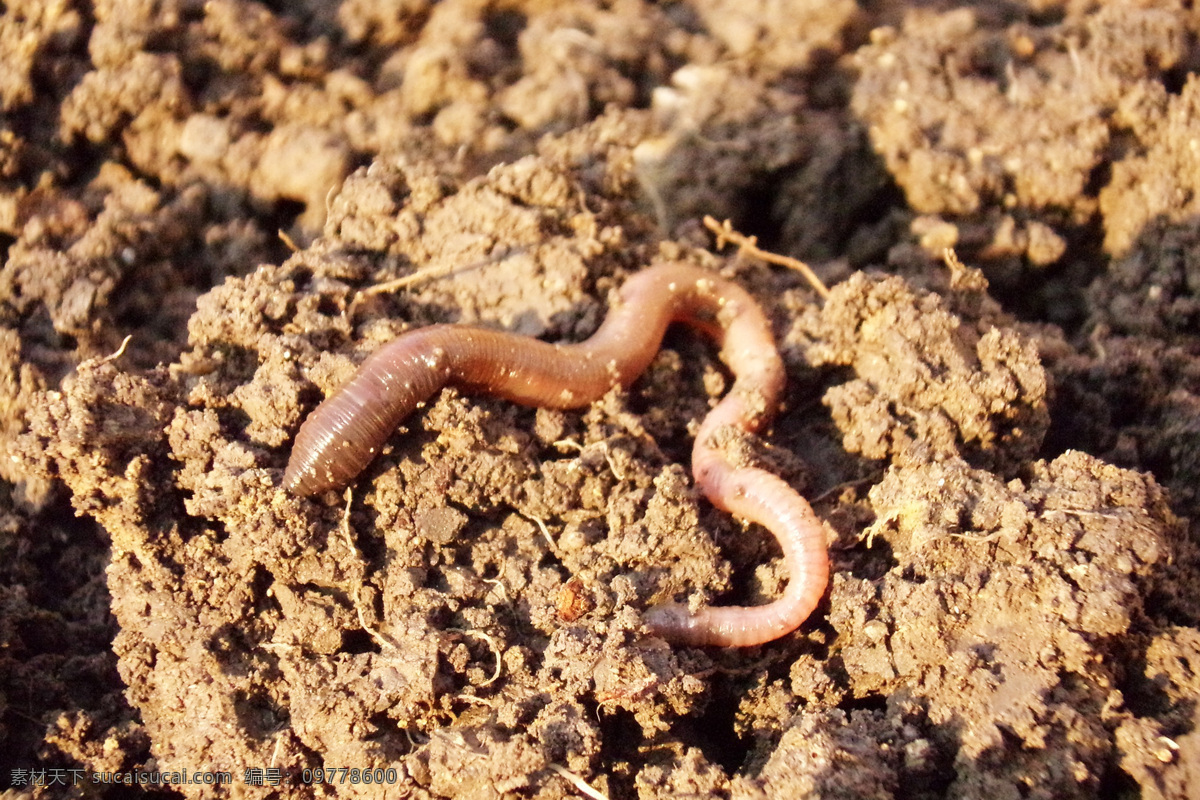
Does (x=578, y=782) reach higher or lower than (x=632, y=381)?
lower

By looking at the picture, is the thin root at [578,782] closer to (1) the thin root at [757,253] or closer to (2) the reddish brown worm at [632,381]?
(2) the reddish brown worm at [632,381]

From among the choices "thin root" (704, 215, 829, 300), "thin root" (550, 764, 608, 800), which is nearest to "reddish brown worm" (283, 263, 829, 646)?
"thin root" (704, 215, 829, 300)

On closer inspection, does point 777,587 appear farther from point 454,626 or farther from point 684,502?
point 454,626

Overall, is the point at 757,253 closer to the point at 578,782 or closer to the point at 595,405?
the point at 595,405

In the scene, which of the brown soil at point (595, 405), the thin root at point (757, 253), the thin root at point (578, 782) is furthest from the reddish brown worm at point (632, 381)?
the thin root at point (578, 782)

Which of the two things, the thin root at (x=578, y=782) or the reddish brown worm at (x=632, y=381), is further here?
the reddish brown worm at (x=632, y=381)

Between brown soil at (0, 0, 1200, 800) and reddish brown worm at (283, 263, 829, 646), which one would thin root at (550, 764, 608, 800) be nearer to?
brown soil at (0, 0, 1200, 800)

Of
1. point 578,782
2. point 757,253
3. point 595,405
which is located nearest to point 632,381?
point 595,405
